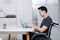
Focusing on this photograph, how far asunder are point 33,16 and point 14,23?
612 millimetres

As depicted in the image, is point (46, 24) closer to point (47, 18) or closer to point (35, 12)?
point (47, 18)

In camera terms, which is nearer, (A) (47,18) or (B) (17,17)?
(A) (47,18)

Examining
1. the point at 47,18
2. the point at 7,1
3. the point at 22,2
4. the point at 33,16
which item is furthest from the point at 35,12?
the point at 47,18

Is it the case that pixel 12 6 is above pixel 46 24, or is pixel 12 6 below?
above

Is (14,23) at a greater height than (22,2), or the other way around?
(22,2)

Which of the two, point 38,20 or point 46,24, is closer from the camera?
point 46,24

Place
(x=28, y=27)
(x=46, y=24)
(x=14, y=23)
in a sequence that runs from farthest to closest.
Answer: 1. (x=14, y=23)
2. (x=28, y=27)
3. (x=46, y=24)

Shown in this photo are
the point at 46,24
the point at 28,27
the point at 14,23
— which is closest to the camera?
the point at 46,24

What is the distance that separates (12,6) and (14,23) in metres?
0.52

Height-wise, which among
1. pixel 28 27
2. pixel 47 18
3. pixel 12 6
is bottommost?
pixel 28 27

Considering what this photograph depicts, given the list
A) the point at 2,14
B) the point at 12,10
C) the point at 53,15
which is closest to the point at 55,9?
the point at 53,15

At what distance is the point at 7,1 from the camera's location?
445 centimetres

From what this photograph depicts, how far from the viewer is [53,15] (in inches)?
175

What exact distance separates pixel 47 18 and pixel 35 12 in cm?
135
